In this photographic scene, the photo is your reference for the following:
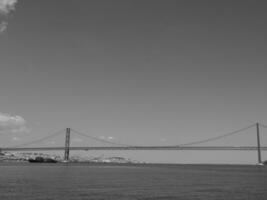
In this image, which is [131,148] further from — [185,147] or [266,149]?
[266,149]

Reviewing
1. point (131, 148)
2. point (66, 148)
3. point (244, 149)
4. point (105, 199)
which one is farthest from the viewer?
point (66, 148)

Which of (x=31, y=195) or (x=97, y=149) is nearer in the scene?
(x=31, y=195)

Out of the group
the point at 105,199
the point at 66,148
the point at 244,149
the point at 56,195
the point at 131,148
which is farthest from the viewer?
the point at 66,148

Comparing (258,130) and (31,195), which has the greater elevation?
(258,130)

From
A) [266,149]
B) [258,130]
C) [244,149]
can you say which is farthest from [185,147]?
[258,130]

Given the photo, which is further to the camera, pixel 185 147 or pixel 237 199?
pixel 185 147

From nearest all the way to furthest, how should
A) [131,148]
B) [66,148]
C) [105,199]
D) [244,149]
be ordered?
[105,199]
[244,149]
[131,148]
[66,148]

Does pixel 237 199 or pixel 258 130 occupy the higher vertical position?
pixel 258 130

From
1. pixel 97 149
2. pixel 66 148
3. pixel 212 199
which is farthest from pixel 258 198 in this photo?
pixel 66 148

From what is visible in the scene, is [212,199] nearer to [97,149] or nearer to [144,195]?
[144,195]
